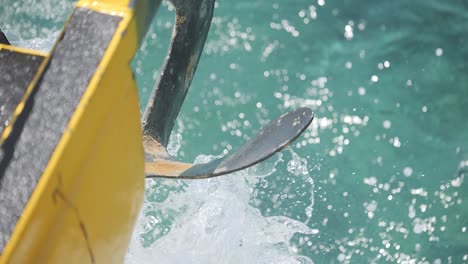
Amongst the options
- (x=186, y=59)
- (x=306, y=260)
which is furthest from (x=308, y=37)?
(x=186, y=59)

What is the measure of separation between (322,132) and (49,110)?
7.14 ft

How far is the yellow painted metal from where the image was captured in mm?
1215

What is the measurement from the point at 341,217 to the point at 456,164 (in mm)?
662

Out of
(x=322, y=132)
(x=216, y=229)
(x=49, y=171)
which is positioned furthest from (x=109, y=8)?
(x=322, y=132)

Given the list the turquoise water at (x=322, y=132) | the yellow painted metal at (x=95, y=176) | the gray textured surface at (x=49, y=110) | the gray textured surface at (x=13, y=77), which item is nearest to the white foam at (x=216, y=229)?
the turquoise water at (x=322, y=132)

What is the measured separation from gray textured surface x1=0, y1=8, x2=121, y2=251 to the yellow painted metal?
19mm

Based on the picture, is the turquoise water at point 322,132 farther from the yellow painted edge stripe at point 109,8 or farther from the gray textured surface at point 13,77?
the yellow painted edge stripe at point 109,8

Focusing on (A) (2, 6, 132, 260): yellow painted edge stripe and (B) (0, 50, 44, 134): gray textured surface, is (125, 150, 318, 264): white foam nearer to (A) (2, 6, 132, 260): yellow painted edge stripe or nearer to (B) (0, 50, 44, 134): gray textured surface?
(B) (0, 50, 44, 134): gray textured surface

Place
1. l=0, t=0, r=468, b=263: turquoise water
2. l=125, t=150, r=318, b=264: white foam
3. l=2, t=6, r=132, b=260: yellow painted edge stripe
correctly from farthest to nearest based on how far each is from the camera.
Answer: l=0, t=0, r=468, b=263: turquoise water → l=125, t=150, r=318, b=264: white foam → l=2, t=6, r=132, b=260: yellow painted edge stripe

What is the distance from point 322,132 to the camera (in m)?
3.30

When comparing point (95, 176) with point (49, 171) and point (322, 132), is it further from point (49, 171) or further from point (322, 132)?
point (322, 132)

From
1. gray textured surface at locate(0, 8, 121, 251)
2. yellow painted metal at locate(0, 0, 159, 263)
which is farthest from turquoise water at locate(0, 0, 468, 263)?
gray textured surface at locate(0, 8, 121, 251)

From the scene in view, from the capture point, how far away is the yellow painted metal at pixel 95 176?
1.21 m

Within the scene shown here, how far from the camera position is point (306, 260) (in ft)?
9.41
